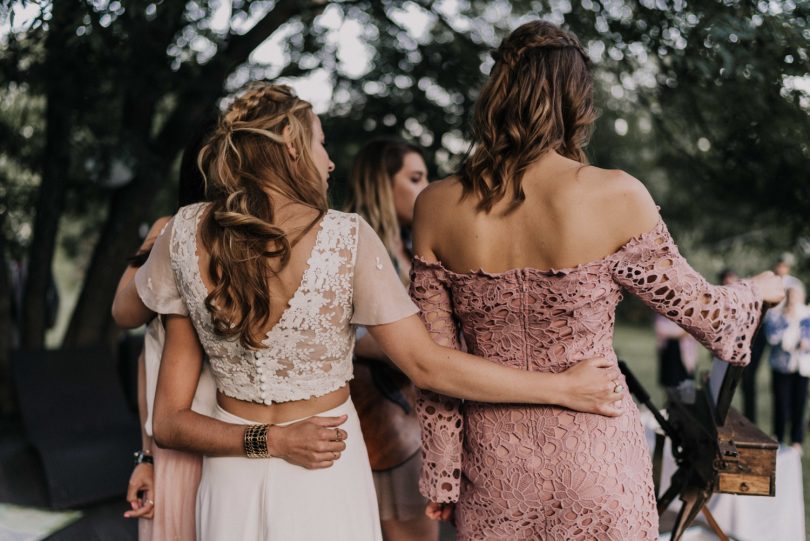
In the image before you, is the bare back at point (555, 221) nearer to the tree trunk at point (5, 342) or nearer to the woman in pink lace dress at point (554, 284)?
the woman in pink lace dress at point (554, 284)

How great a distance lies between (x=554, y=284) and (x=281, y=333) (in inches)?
24.1

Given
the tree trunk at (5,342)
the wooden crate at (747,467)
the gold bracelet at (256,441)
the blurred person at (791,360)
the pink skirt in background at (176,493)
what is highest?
the gold bracelet at (256,441)

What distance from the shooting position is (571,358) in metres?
1.71

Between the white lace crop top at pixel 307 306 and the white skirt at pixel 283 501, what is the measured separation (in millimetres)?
117

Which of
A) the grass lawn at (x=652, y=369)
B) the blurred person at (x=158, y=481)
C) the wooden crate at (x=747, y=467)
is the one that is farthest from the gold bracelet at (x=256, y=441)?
the grass lawn at (x=652, y=369)

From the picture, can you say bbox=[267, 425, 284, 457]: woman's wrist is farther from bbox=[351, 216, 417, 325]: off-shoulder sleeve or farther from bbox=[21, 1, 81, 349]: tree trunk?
bbox=[21, 1, 81, 349]: tree trunk

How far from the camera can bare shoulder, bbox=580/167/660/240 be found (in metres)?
1.63

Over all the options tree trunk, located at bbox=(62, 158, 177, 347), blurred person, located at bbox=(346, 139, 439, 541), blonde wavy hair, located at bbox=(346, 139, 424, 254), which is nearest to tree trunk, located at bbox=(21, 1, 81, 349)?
tree trunk, located at bbox=(62, 158, 177, 347)

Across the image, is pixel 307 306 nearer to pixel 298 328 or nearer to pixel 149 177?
pixel 298 328

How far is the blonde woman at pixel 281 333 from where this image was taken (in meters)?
1.59

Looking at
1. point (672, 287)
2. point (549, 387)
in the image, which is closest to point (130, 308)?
point (549, 387)

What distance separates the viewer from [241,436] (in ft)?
5.50

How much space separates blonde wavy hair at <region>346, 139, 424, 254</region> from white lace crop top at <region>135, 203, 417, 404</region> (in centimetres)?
125

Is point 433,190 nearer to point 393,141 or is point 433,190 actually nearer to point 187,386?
point 187,386
